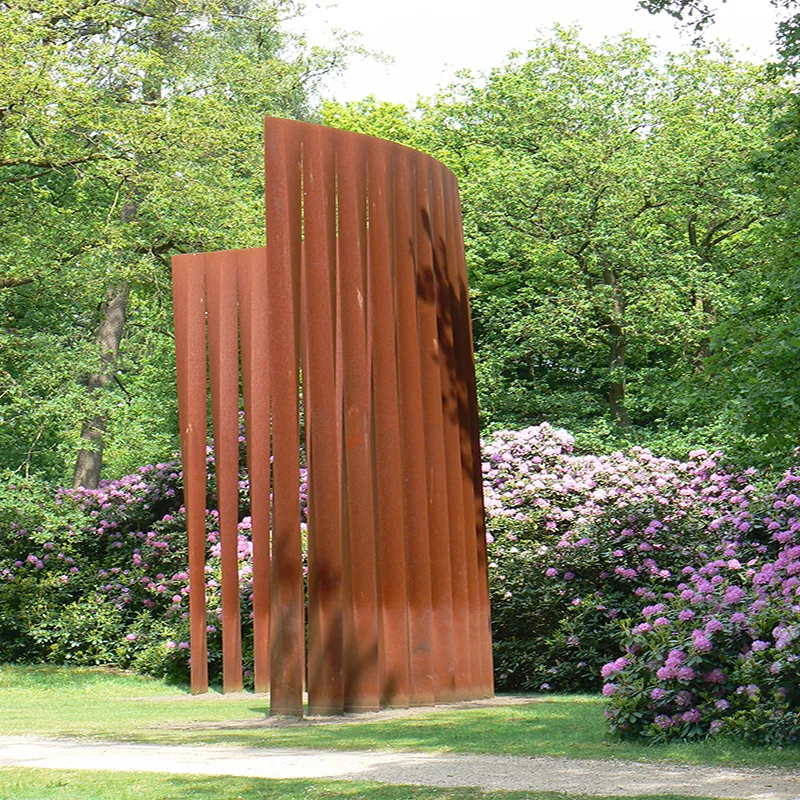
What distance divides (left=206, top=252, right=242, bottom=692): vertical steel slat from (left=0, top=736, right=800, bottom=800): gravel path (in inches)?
157

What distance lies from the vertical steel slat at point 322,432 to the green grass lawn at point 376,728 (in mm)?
510

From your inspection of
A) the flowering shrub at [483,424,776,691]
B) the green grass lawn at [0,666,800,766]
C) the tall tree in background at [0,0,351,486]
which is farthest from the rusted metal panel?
the tall tree in background at [0,0,351,486]

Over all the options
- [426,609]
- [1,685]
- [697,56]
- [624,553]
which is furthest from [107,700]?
[697,56]

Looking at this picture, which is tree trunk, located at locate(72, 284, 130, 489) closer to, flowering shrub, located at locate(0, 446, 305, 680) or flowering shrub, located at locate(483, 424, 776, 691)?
flowering shrub, located at locate(0, 446, 305, 680)

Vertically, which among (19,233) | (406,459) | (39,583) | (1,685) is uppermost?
(19,233)

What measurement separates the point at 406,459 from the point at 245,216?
10.2 metres

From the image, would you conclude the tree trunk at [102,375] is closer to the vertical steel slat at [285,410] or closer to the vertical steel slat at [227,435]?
the vertical steel slat at [227,435]

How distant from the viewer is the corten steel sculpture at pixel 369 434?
29.1 ft

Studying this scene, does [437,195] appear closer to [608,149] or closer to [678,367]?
[678,367]

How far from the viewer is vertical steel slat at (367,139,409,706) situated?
9.19 meters

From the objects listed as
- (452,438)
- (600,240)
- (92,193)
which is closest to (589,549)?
(452,438)

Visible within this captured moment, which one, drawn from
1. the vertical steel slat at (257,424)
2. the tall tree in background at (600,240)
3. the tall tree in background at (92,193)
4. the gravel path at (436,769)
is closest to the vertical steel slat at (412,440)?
the vertical steel slat at (257,424)

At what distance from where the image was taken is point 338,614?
28.9ft

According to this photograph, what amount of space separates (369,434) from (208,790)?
3964 millimetres
